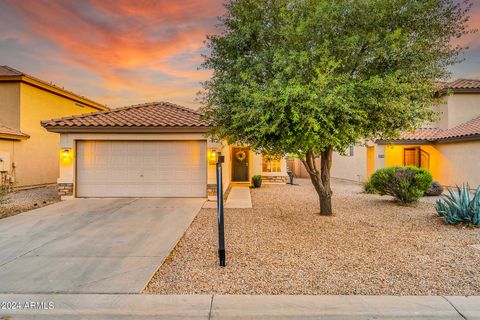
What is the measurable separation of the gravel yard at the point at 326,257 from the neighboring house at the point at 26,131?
39.1 ft

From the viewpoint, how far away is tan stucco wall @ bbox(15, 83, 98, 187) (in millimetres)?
15007

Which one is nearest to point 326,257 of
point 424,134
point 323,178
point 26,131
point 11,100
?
point 323,178

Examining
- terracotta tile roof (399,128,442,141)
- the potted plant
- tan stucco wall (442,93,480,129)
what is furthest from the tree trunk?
tan stucco wall (442,93,480,129)

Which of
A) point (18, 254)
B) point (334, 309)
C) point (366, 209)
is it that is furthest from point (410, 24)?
point (18, 254)

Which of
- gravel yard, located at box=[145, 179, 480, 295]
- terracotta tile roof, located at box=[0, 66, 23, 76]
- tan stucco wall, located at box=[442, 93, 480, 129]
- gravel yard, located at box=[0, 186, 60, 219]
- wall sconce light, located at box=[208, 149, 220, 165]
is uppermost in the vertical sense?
terracotta tile roof, located at box=[0, 66, 23, 76]

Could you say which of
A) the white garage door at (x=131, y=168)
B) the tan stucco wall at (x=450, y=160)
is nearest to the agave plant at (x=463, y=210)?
the tan stucco wall at (x=450, y=160)

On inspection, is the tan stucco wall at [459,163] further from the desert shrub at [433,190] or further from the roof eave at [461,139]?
the desert shrub at [433,190]

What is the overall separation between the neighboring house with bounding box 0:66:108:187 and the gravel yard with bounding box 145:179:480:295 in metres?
11.9

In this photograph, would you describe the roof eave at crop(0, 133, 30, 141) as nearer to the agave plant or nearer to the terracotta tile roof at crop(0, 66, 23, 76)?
the terracotta tile roof at crop(0, 66, 23, 76)

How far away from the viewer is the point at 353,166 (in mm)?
21406

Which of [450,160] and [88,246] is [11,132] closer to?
[88,246]

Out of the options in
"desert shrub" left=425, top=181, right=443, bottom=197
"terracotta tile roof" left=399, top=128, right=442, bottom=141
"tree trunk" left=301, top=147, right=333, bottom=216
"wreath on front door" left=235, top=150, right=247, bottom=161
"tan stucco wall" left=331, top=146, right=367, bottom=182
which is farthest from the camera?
"tan stucco wall" left=331, top=146, right=367, bottom=182

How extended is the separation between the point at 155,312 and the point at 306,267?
8.28 feet

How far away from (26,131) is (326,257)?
Result: 1677 cm
